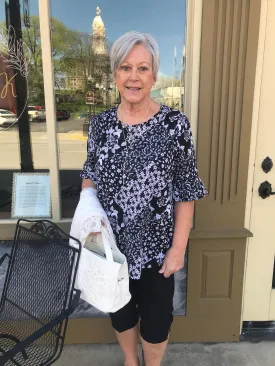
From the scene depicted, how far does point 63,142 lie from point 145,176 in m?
0.93

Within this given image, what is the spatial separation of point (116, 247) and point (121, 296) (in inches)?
8.1

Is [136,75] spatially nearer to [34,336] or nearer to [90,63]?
[90,63]

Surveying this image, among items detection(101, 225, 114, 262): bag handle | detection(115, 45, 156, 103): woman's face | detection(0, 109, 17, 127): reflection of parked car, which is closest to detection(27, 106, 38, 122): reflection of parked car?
detection(0, 109, 17, 127): reflection of parked car

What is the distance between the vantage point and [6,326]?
176 cm

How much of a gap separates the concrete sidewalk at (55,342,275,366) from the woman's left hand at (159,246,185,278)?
93 centimetres

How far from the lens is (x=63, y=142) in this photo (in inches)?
87.9

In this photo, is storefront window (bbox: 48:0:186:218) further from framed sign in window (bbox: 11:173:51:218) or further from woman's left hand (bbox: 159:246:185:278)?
woman's left hand (bbox: 159:246:185:278)

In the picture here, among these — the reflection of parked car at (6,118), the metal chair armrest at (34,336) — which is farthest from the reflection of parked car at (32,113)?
the metal chair armrest at (34,336)

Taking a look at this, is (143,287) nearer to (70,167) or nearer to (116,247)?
(116,247)

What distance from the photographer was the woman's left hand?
5.24 ft

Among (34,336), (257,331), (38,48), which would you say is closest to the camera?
(34,336)

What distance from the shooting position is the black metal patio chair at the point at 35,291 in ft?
5.40

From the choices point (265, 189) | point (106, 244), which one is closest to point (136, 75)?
point (106, 244)

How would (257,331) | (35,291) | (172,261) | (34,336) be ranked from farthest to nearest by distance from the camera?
(257,331), (35,291), (172,261), (34,336)
